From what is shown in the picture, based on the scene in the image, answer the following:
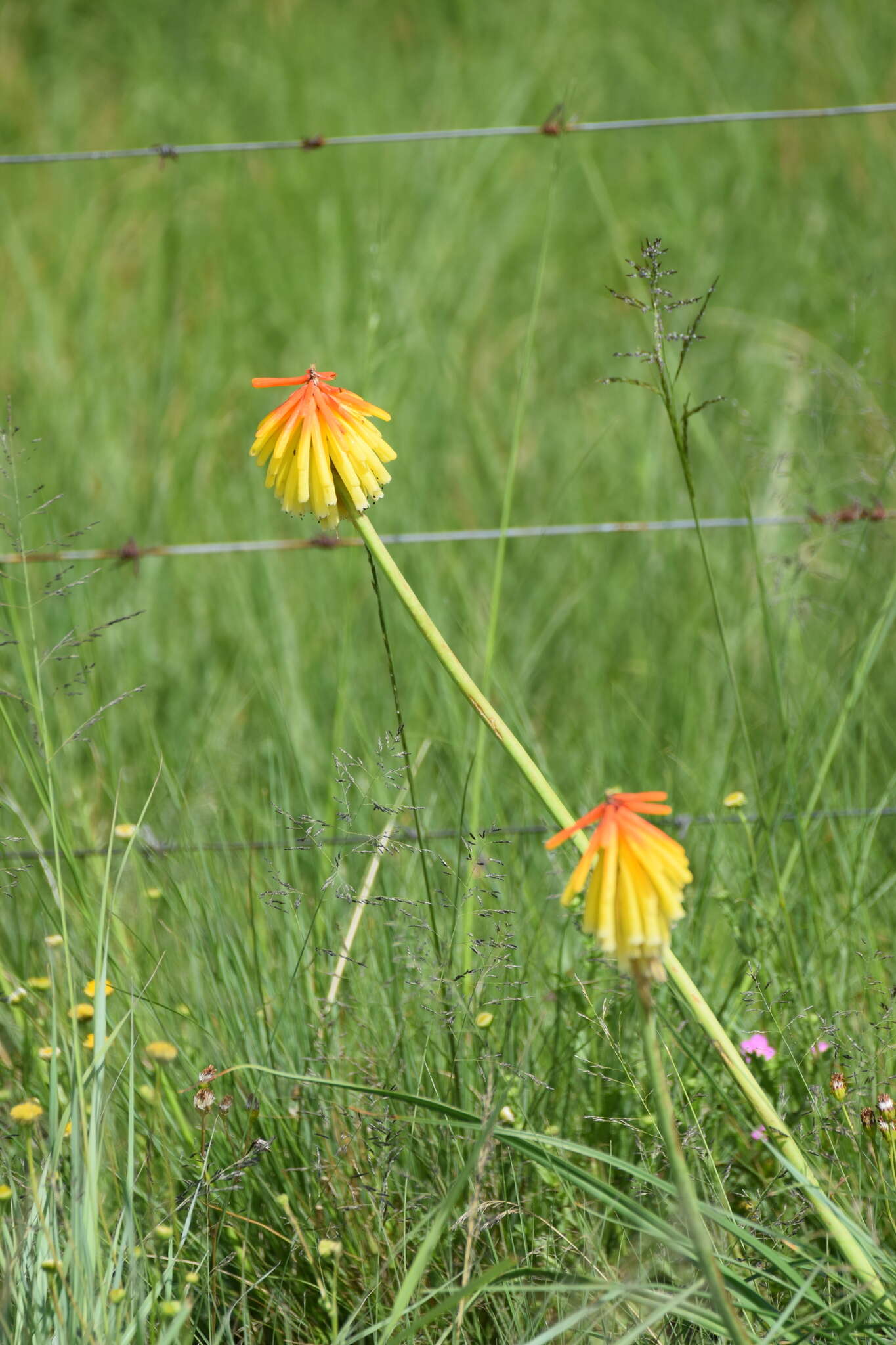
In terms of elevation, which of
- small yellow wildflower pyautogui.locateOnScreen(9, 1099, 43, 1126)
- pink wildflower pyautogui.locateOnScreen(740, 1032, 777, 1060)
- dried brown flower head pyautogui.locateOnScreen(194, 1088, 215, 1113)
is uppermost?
dried brown flower head pyautogui.locateOnScreen(194, 1088, 215, 1113)

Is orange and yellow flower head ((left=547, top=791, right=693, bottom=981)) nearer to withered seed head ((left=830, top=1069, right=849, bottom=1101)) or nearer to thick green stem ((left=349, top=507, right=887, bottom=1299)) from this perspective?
thick green stem ((left=349, top=507, right=887, bottom=1299))

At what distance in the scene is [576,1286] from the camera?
68cm

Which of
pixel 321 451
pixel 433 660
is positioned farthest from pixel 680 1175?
pixel 433 660

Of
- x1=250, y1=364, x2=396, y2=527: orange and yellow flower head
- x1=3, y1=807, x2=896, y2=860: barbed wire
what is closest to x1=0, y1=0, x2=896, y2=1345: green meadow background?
x1=3, y1=807, x2=896, y2=860: barbed wire

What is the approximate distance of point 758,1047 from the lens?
1222mm

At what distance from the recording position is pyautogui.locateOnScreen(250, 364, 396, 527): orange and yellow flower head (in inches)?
29.2

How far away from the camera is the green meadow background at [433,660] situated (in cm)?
107

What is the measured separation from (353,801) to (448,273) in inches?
82.6

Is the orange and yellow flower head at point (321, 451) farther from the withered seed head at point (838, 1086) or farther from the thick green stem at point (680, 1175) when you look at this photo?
the withered seed head at point (838, 1086)

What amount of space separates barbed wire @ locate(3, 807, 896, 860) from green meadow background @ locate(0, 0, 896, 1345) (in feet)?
0.07

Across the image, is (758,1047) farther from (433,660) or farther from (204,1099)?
(433,660)

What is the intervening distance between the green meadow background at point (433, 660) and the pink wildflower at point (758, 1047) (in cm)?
3

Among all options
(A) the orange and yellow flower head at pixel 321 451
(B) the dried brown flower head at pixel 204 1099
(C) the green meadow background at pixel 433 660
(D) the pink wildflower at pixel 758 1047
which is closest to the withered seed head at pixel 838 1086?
(C) the green meadow background at pixel 433 660

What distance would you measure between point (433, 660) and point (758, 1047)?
1118mm
